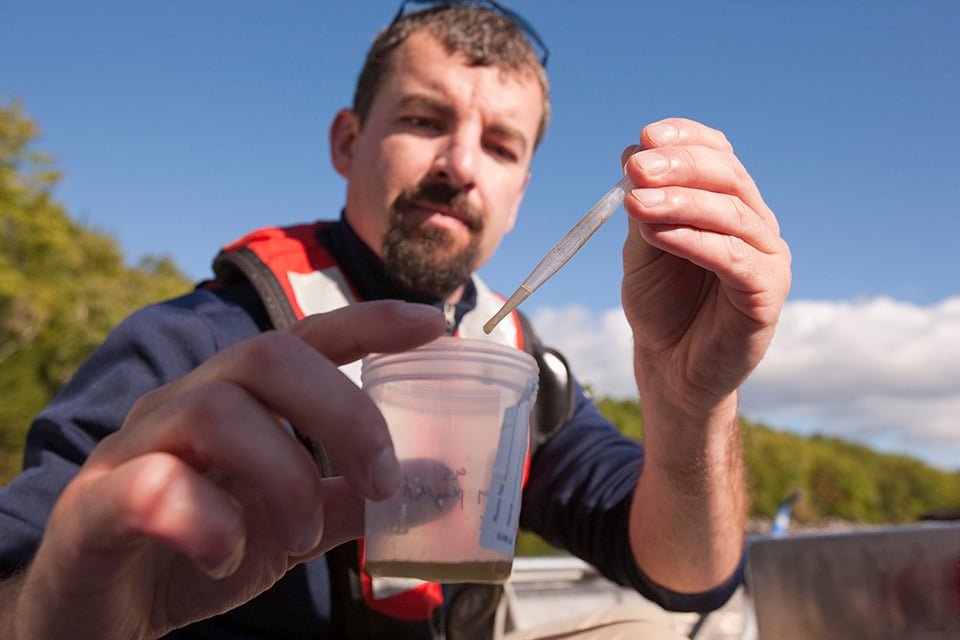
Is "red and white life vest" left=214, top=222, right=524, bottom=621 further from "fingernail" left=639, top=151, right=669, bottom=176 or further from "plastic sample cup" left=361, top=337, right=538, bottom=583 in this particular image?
"fingernail" left=639, top=151, right=669, bottom=176

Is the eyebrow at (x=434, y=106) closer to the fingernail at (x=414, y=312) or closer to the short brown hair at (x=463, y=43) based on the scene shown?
the short brown hair at (x=463, y=43)

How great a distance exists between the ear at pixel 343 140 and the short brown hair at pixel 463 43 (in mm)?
55

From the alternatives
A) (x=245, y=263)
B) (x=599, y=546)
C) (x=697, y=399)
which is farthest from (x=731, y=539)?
(x=245, y=263)

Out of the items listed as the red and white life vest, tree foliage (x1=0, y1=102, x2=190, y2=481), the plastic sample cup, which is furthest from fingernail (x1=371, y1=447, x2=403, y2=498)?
tree foliage (x1=0, y1=102, x2=190, y2=481)

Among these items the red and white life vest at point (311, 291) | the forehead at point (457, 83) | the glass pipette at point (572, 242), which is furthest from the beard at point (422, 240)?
the glass pipette at point (572, 242)

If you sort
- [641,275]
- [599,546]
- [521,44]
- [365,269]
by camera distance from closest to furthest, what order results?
1. [641,275]
2. [599,546]
3. [365,269]
4. [521,44]

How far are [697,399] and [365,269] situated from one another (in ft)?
4.45

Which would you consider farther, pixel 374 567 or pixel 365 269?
pixel 365 269

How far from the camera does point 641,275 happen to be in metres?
1.40

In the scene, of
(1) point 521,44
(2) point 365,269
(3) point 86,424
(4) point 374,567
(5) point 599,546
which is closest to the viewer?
(4) point 374,567

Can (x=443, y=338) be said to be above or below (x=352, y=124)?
below

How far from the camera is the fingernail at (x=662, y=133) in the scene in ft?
3.95

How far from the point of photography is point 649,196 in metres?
1.15

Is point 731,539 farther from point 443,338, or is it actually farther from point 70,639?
point 70,639
